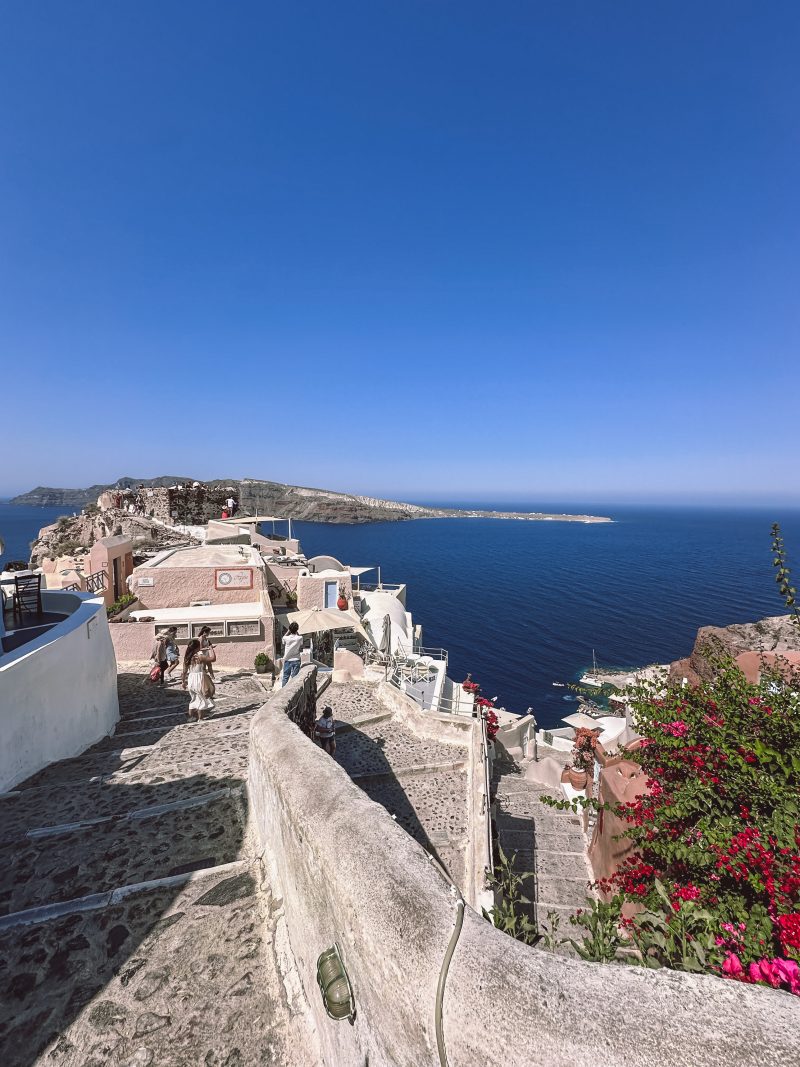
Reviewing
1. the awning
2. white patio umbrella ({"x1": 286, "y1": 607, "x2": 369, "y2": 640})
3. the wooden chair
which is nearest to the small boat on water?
white patio umbrella ({"x1": 286, "y1": 607, "x2": 369, "y2": 640})

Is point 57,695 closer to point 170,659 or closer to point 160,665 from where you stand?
point 160,665

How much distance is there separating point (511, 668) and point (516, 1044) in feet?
143

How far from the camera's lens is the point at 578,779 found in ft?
45.7

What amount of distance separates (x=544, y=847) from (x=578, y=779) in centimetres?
426

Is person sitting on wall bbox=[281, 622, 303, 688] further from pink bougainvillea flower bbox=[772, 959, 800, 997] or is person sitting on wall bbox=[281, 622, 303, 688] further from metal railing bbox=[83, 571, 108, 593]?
metal railing bbox=[83, 571, 108, 593]

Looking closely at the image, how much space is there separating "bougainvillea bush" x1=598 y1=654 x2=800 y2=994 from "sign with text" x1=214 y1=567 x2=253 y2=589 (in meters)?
15.4

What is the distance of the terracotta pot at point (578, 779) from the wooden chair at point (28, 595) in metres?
14.5

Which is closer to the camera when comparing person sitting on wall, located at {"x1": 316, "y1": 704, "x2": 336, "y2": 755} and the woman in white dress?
person sitting on wall, located at {"x1": 316, "y1": 704, "x2": 336, "y2": 755}

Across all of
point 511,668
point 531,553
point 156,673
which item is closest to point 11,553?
point 511,668

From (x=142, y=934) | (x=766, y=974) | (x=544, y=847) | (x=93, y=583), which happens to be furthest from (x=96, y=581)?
(x=766, y=974)

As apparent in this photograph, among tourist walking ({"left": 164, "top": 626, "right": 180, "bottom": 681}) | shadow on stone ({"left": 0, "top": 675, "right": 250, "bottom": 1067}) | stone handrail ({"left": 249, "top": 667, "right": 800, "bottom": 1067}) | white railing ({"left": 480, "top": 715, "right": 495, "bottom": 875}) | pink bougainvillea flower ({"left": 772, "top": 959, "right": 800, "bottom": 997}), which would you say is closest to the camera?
stone handrail ({"left": 249, "top": 667, "right": 800, "bottom": 1067})

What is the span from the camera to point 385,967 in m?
1.99

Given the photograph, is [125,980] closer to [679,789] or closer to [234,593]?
[679,789]

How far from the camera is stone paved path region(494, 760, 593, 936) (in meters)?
8.36
